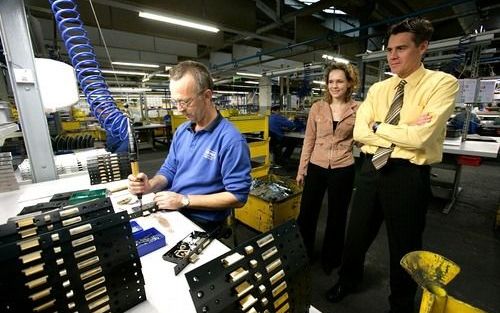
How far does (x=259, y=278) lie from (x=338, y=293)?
4.78 ft

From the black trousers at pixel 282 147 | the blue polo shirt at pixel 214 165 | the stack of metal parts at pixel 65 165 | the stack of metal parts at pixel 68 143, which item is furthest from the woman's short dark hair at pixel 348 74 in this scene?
the stack of metal parts at pixel 68 143

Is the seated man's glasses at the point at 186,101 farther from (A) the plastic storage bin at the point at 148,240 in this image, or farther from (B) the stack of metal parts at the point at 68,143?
(B) the stack of metal parts at the point at 68,143

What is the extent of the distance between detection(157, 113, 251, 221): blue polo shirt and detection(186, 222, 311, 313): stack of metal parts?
59cm

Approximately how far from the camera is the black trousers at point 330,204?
1.72 meters

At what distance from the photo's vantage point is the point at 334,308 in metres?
1.61

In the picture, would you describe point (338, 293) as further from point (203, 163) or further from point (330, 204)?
point (203, 163)

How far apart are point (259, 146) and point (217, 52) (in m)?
5.65

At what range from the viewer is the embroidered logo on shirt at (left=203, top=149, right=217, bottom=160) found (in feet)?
4.00

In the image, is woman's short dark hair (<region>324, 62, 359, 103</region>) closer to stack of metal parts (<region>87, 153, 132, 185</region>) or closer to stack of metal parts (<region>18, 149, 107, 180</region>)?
stack of metal parts (<region>87, 153, 132, 185</region>)

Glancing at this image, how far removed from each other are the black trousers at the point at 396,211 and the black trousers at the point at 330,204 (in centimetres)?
27

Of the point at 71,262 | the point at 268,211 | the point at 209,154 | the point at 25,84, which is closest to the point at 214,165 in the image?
the point at 209,154

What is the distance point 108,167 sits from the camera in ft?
5.43

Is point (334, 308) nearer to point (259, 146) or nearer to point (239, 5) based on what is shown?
point (259, 146)

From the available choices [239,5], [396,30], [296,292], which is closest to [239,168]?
[296,292]
